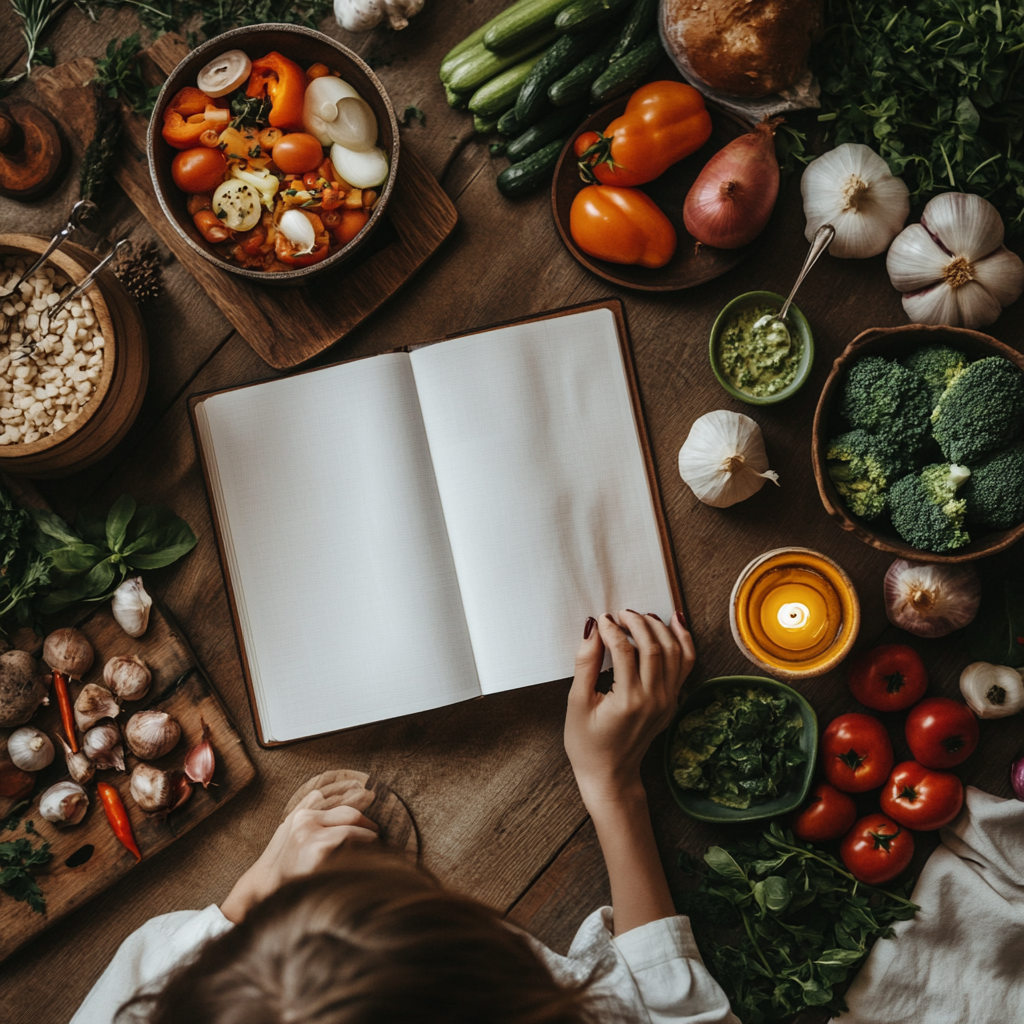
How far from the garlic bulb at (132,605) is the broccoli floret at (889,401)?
103cm

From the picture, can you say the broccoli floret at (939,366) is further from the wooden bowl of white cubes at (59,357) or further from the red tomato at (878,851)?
the wooden bowl of white cubes at (59,357)

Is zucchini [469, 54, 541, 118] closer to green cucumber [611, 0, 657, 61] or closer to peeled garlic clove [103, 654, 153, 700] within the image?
green cucumber [611, 0, 657, 61]

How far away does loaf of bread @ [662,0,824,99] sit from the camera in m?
1.08

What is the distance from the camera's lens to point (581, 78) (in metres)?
1.15

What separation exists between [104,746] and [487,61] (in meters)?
1.15

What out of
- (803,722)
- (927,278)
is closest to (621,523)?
(803,722)

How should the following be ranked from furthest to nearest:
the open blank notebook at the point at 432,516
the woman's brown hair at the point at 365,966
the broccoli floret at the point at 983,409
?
the open blank notebook at the point at 432,516
the broccoli floret at the point at 983,409
the woman's brown hair at the point at 365,966

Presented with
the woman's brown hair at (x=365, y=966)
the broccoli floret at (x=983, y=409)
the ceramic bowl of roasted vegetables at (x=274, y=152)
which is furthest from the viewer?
the ceramic bowl of roasted vegetables at (x=274, y=152)

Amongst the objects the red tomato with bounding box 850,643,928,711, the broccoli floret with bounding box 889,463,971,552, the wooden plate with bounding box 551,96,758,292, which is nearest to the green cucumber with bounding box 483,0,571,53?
the wooden plate with bounding box 551,96,758,292

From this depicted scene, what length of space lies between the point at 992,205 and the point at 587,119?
1.92 ft

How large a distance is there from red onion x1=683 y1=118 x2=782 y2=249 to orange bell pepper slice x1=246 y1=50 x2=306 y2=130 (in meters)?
0.57

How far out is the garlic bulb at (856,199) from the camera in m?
1.12

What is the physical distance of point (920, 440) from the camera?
41.9 inches

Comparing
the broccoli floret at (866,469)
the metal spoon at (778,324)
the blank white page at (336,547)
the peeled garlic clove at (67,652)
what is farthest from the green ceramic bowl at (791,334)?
the peeled garlic clove at (67,652)
